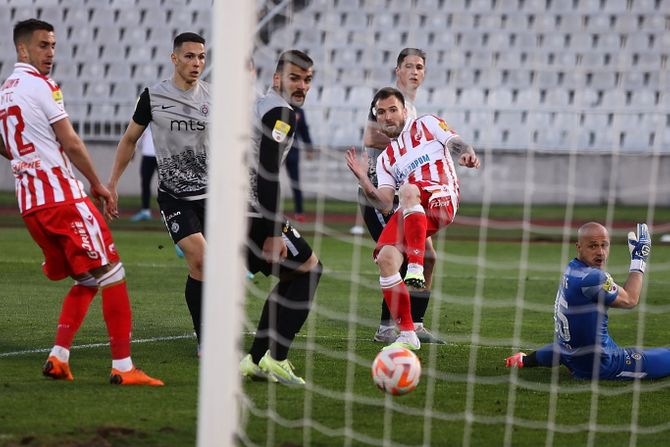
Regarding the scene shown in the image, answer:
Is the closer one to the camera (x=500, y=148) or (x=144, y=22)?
(x=500, y=148)

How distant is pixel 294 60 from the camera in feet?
18.4

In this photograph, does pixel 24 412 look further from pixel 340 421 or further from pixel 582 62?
pixel 582 62

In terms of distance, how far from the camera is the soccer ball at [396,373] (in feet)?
16.5

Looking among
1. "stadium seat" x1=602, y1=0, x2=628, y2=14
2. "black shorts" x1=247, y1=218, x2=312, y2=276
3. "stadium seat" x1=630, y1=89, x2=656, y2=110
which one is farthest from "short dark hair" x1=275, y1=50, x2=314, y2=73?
"stadium seat" x1=602, y1=0, x2=628, y2=14

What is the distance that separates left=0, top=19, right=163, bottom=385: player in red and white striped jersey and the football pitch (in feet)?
0.78

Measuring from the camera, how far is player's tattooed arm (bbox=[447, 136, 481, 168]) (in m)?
6.34

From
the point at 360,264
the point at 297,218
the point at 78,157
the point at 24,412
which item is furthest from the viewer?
the point at 297,218

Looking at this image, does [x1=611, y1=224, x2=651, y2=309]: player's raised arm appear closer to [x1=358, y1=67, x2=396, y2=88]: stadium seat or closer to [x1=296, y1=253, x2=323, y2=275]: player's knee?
[x1=296, y1=253, x2=323, y2=275]: player's knee

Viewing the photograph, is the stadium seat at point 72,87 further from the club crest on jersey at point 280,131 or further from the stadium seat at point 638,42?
the club crest on jersey at point 280,131

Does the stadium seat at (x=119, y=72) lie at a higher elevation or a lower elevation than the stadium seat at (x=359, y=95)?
higher

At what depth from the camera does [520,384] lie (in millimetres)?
5820

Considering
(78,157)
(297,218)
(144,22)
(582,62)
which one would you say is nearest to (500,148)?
(582,62)

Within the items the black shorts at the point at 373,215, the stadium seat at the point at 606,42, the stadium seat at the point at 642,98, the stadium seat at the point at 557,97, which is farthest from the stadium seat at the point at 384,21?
the black shorts at the point at 373,215

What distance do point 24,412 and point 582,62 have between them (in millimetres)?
18192
